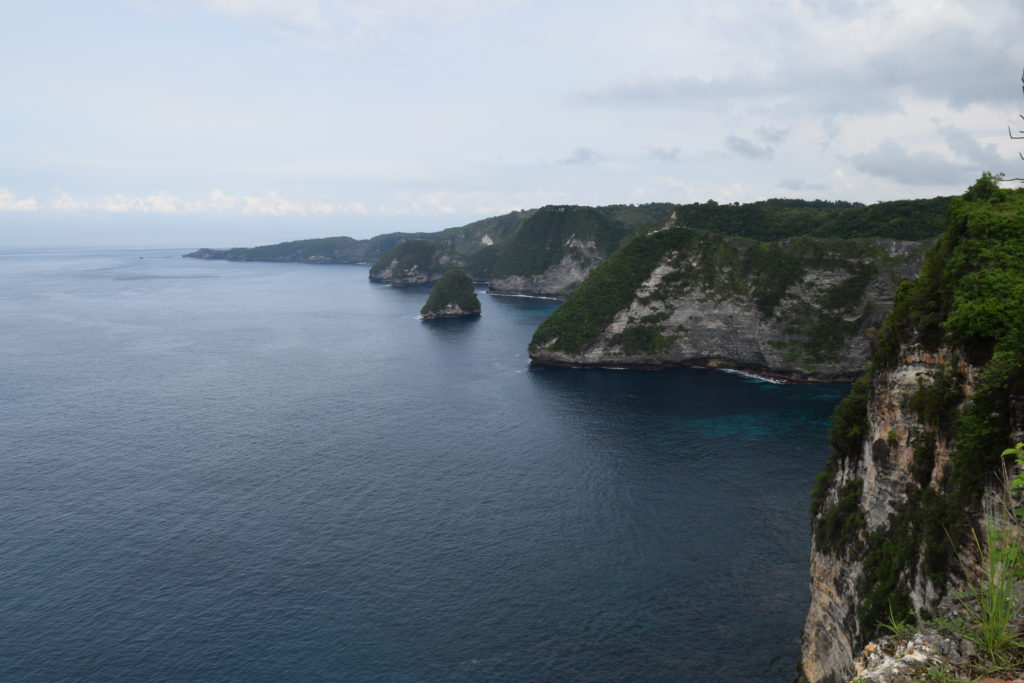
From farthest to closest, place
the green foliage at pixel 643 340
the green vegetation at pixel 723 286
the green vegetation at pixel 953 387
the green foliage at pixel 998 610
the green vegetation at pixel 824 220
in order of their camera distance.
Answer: the green vegetation at pixel 824 220 < the green foliage at pixel 643 340 < the green vegetation at pixel 723 286 < the green vegetation at pixel 953 387 < the green foliage at pixel 998 610

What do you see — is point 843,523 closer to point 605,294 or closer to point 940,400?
point 940,400

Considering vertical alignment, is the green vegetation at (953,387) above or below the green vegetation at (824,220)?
below

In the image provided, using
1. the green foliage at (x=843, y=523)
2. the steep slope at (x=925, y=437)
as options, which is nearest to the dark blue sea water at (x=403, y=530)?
the green foliage at (x=843, y=523)

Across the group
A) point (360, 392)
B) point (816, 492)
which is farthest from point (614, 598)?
point (360, 392)

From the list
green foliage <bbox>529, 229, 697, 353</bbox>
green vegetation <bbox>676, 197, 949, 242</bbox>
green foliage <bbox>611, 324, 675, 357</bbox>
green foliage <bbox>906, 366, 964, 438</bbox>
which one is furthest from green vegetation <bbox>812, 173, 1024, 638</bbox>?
green vegetation <bbox>676, 197, 949, 242</bbox>

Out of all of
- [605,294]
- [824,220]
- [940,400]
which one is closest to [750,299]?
[605,294]

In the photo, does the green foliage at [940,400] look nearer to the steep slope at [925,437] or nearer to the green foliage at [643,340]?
the steep slope at [925,437]
